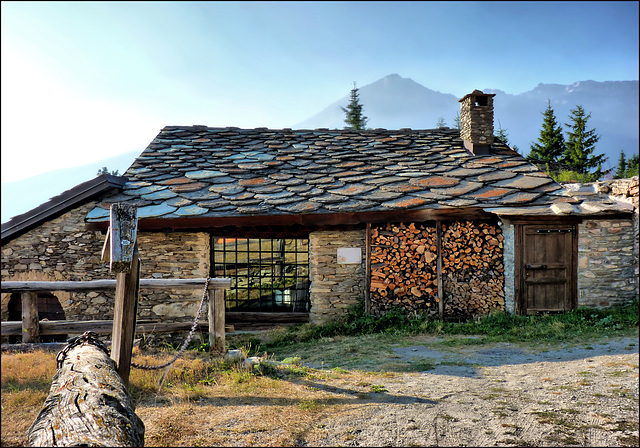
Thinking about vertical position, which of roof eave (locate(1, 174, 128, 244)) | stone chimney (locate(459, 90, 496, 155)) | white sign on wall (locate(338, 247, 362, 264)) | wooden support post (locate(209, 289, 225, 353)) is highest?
stone chimney (locate(459, 90, 496, 155))

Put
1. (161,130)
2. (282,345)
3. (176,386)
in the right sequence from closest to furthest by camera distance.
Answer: (176,386) → (282,345) → (161,130)

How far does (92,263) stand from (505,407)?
24.2ft

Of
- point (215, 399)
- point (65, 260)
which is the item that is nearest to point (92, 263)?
point (65, 260)

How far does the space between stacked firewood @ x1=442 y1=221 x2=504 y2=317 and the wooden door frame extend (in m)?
0.31

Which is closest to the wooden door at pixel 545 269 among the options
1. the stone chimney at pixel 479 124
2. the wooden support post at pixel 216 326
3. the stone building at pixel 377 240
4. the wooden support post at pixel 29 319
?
the stone building at pixel 377 240

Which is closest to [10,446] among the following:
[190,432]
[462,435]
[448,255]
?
[190,432]

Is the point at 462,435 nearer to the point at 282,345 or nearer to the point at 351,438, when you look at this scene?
the point at 351,438

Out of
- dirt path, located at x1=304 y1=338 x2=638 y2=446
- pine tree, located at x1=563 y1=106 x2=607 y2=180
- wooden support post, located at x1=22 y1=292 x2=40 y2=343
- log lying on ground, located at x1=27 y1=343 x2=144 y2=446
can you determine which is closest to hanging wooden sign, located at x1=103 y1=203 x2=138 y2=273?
log lying on ground, located at x1=27 y1=343 x2=144 y2=446

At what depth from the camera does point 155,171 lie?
31.2ft

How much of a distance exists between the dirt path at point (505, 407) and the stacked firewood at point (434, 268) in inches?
103

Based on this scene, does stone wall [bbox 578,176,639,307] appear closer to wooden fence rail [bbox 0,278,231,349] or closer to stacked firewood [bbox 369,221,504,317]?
stacked firewood [bbox 369,221,504,317]

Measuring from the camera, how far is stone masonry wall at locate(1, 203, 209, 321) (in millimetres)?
7691

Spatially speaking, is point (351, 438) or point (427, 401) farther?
point (427, 401)

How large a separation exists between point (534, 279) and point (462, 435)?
5567 mm
